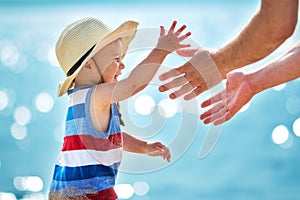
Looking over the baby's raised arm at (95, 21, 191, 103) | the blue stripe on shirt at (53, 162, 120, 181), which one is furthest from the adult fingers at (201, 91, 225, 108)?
the blue stripe on shirt at (53, 162, 120, 181)

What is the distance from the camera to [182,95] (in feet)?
5.90

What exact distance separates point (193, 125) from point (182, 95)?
0.31 ft

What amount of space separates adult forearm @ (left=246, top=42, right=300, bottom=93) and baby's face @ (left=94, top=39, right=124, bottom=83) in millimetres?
402

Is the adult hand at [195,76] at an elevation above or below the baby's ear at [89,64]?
above

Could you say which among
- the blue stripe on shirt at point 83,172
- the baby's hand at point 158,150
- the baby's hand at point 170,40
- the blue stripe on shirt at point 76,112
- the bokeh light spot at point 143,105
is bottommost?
the blue stripe on shirt at point 83,172

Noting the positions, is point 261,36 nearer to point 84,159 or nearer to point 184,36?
point 184,36

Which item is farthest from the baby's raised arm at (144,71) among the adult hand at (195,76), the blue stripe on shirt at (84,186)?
the blue stripe on shirt at (84,186)

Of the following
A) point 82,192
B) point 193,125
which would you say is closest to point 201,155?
point 193,125

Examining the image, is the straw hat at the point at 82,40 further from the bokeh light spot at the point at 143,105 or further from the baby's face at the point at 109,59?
the bokeh light spot at the point at 143,105

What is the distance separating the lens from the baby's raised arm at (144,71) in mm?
1638

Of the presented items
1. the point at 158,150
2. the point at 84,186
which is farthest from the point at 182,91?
the point at 84,186

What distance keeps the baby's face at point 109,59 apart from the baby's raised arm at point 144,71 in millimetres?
49

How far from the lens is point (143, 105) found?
6.58 ft

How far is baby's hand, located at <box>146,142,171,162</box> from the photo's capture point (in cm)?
181
